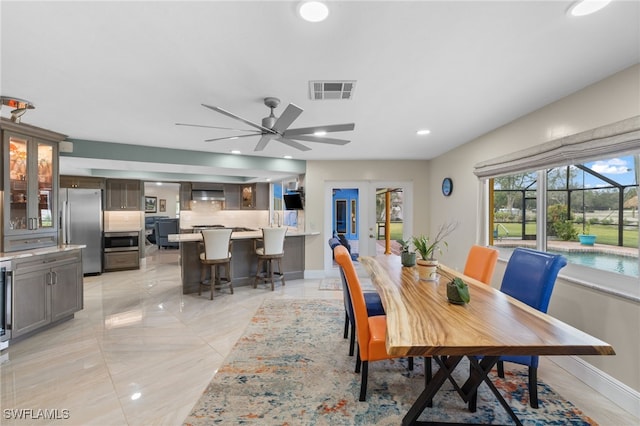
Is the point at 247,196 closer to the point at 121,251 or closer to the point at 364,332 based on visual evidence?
the point at 121,251

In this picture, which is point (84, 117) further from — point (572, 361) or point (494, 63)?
point (572, 361)

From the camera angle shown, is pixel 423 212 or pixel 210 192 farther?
pixel 210 192

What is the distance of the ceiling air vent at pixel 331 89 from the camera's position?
222 cm

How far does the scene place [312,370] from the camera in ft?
7.83

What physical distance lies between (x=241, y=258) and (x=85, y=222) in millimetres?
3501

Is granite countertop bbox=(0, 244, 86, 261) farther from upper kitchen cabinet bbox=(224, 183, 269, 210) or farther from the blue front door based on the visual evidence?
upper kitchen cabinet bbox=(224, 183, 269, 210)

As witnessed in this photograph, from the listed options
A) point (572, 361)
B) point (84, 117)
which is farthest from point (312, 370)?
point (84, 117)

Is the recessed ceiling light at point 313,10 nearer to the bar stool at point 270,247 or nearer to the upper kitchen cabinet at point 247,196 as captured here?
the bar stool at point 270,247

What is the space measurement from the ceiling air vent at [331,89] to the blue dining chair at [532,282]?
78.5 inches

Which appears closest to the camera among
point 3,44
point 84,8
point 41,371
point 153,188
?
point 84,8

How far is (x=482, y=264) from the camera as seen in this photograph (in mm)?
2662

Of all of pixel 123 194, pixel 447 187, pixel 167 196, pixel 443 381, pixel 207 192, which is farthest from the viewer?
pixel 167 196

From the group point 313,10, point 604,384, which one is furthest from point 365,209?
point 313,10

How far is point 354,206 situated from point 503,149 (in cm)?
301
